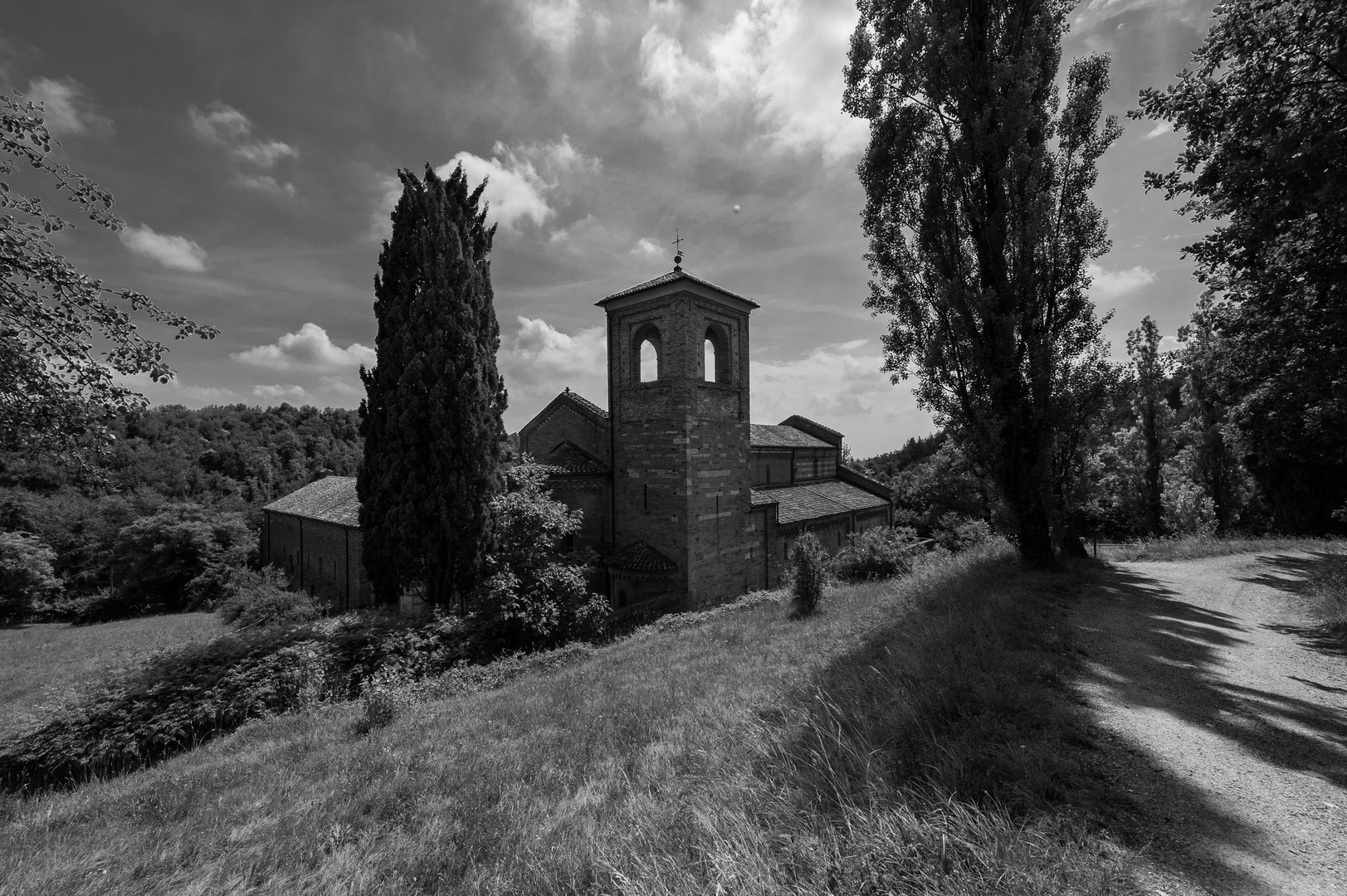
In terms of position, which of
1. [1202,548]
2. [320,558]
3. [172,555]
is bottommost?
[172,555]

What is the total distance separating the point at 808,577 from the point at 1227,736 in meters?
7.93

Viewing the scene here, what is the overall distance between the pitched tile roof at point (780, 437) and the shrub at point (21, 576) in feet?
149

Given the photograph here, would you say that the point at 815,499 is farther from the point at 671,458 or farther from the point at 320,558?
the point at 320,558

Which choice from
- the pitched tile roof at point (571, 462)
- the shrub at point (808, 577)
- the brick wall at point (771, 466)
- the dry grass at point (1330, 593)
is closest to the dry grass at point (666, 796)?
the dry grass at point (1330, 593)

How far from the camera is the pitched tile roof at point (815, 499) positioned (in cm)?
2062

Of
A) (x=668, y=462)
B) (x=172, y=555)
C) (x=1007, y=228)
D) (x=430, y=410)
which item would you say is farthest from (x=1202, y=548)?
(x=172, y=555)

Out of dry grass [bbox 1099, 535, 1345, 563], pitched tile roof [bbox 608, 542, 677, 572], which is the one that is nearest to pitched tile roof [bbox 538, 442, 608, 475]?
pitched tile roof [bbox 608, 542, 677, 572]

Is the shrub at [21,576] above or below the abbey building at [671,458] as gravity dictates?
below

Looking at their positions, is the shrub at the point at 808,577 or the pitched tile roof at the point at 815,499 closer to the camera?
the shrub at the point at 808,577

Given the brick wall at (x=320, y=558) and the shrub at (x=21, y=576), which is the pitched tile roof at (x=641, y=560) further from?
the shrub at (x=21, y=576)

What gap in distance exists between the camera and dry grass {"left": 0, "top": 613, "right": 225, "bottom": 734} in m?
12.0

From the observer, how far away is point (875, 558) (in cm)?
1595

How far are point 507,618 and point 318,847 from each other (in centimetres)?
764

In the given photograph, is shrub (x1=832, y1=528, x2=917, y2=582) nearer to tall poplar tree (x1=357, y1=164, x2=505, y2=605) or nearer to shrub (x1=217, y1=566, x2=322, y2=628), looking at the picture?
tall poplar tree (x1=357, y1=164, x2=505, y2=605)
